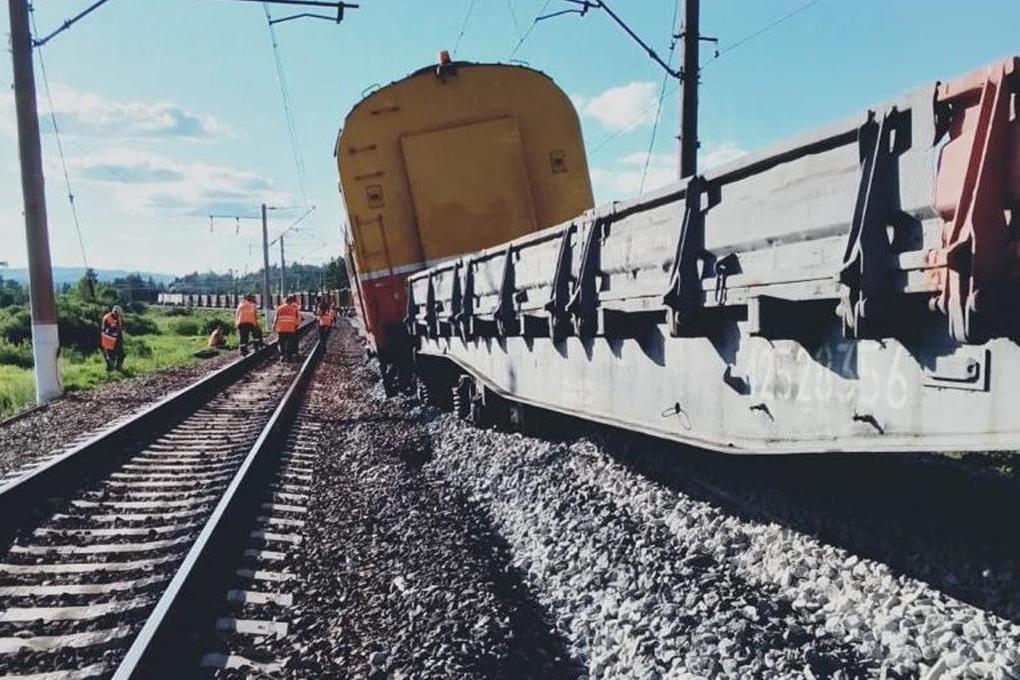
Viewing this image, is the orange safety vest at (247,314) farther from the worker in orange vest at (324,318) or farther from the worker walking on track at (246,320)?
the worker in orange vest at (324,318)

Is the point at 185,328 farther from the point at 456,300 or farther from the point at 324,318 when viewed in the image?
the point at 456,300

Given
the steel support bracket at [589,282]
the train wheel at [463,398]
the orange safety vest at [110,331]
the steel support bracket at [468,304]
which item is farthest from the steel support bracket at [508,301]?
the orange safety vest at [110,331]

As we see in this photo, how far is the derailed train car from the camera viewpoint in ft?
7.95

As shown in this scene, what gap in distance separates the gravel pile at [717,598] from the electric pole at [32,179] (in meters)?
11.8

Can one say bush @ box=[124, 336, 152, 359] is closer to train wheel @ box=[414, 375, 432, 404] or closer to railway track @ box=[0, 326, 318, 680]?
train wheel @ box=[414, 375, 432, 404]

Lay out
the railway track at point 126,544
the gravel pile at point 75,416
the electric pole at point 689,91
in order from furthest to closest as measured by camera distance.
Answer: the electric pole at point 689,91
the gravel pile at point 75,416
the railway track at point 126,544

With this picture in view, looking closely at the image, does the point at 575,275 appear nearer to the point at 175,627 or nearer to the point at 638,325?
the point at 638,325

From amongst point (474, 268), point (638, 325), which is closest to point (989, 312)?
point (638, 325)

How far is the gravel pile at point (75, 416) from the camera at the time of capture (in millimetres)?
9562

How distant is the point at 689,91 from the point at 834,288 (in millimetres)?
10758

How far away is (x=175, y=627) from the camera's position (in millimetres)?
4215

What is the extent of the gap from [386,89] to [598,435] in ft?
20.2

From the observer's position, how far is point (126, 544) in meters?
5.92

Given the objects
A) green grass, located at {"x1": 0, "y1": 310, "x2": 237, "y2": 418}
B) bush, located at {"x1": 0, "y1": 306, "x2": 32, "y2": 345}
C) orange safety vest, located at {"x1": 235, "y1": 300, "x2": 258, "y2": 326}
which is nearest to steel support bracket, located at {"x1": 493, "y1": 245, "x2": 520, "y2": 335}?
green grass, located at {"x1": 0, "y1": 310, "x2": 237, "y2": 418}
